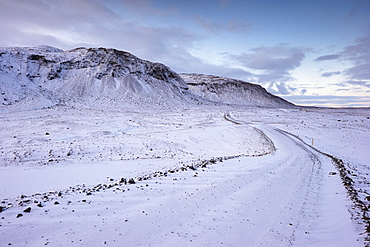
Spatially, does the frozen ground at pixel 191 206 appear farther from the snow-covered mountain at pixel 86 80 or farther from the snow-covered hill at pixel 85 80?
the snow-covered hill at pixel 85 80

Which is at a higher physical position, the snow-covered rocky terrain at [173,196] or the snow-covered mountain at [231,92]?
the snow-covered mountain at [231,92]

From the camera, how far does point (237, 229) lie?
5.47m

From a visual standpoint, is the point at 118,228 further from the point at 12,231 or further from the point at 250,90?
the point at 250,90

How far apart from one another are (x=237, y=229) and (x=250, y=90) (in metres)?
178

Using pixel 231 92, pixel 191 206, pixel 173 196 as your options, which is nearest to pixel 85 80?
pixel 173 196

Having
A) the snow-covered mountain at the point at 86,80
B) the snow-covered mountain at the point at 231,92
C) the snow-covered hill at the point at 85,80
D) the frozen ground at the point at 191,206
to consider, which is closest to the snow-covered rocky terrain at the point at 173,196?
the frozen ground at the point at 191,206

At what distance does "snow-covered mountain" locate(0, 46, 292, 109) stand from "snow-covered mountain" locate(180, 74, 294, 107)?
44.1 meters

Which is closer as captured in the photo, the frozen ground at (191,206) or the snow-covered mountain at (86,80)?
the frozen ground at (191,206)

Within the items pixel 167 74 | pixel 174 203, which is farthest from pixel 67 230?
pixel 167 74

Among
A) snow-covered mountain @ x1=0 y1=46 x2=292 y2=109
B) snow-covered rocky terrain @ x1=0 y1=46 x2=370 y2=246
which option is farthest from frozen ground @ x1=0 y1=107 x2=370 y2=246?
snow-covered mountain @ x1=0 y1=46 x2=292 y2=109

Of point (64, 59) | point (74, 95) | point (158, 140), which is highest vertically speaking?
point (64, 59)

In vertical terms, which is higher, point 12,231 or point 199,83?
point 199,83

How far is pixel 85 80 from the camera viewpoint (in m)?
90.6

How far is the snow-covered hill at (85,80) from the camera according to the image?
7144 centimetres
